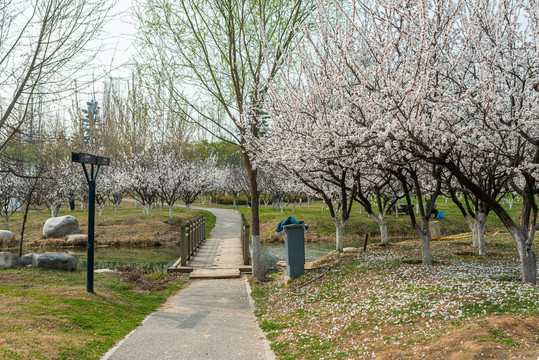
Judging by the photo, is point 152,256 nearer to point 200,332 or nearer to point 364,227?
point 200,332

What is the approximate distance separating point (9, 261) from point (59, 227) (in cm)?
1579

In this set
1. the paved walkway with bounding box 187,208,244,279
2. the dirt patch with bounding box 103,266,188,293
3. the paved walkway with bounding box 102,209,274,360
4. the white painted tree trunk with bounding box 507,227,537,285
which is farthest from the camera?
the paved walkway with bounding box 187,208,244,279

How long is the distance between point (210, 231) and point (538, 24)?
26.5m

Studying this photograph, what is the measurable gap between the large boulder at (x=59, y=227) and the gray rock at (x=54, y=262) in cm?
1562

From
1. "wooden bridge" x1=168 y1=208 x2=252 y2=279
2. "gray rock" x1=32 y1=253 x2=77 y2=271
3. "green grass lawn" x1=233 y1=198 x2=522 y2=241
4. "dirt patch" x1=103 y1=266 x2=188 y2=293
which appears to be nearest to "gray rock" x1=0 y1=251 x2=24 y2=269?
"gray rock" x1=32 y1=253 x2=77 y2=271

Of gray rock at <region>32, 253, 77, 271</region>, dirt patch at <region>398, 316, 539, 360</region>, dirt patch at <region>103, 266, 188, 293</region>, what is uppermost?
dirt patch at <region>398, 316, 539, 360</region>

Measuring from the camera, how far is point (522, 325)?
195 inches

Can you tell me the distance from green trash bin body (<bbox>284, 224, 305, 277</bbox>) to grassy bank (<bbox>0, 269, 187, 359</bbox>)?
339cm

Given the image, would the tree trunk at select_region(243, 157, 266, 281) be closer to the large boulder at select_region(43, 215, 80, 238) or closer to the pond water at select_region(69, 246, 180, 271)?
the pond water at select_region(69, 246, 180, 271)

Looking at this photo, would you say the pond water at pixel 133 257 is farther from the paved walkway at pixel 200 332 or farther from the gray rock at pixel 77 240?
the paved walkway at pixel 200 332

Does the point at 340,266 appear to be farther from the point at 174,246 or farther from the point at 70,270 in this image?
the point at 174,246

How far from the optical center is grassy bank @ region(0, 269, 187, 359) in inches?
228

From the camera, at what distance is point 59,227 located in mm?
26938

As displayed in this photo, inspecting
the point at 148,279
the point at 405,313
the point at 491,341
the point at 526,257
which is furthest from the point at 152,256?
the point at 491,341
